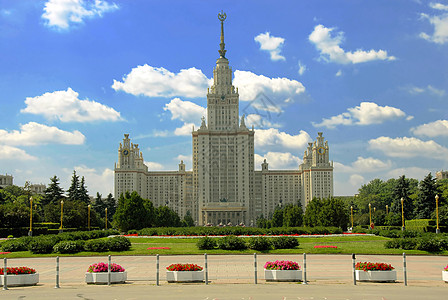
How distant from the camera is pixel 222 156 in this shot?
19362 cm

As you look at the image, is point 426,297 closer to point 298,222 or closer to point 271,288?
point 271,288

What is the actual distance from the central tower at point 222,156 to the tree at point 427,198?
112017 millimetres

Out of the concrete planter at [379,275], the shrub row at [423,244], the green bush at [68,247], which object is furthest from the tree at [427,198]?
the concrete planter at [379,275]

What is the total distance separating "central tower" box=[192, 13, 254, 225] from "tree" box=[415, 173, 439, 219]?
112 metres

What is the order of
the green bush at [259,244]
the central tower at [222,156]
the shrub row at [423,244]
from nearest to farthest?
the shrub row at [423,244]
the green bush at [259,244]
the central tower at [222,156]

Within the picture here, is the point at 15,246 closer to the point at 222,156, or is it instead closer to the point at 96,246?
the point at 96,246

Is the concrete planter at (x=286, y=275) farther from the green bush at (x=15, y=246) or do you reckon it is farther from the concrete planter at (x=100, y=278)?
the green bush at (x=15, y=246)

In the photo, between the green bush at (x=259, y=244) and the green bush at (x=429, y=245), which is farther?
the green bush at (x=259, y=244)

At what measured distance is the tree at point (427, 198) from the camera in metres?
77.9

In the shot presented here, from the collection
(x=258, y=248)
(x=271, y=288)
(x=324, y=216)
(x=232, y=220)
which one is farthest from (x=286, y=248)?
(x=232, y=220)

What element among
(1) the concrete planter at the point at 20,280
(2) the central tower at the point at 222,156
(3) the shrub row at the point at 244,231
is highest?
(2) the central tower at the point at 222,156

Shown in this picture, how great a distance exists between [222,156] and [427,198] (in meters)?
120

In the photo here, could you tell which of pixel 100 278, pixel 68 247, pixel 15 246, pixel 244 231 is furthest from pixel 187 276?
pixel 244 231

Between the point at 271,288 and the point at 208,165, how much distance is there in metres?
176
